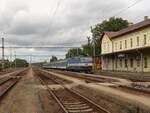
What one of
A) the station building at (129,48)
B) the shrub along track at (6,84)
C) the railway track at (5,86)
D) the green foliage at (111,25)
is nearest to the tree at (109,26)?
the green foliage at (111,25)

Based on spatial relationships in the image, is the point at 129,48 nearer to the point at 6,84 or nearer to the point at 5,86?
the point at 6,84

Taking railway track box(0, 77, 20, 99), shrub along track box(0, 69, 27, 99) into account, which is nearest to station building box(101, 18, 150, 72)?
shrub along track box(0, 69, 27, 99)

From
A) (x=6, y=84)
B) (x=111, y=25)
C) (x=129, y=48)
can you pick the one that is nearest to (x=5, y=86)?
(x=6, y=84)

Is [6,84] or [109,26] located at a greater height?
[109,26]

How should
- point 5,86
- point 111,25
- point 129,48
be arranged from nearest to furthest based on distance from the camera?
point 5,86
point 129,48
point 111,25

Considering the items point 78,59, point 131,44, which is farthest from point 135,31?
point 78,59

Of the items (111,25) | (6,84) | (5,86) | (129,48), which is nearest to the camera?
(5,86)

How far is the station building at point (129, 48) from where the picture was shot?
52.3 m

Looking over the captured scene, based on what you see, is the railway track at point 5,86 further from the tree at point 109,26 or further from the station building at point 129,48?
the tree at point 109,26

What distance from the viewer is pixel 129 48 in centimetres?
6172

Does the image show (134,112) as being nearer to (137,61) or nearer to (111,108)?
(111,108)

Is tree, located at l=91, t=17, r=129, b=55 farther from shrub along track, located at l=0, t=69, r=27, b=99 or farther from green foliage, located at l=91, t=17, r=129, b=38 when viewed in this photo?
shrub along track, located at l=0, t=69, r=27, b=99

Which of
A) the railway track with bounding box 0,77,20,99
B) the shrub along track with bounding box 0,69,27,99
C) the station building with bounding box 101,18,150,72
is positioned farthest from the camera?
the station building with bounding box 101,18,150,72

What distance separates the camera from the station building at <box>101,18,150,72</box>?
5234 cm
